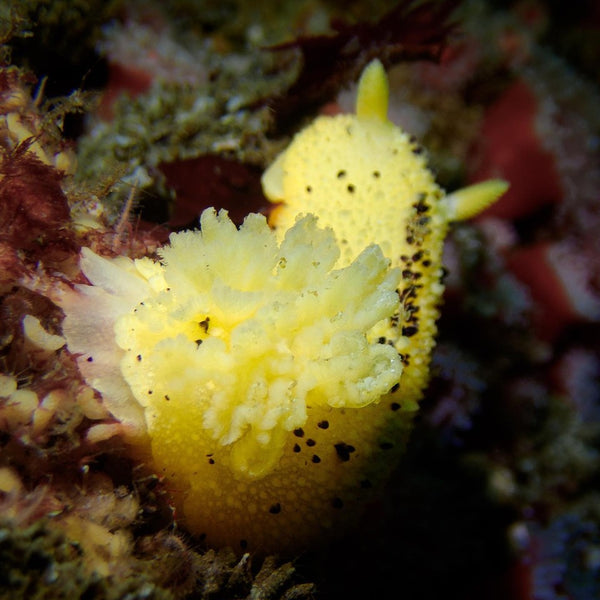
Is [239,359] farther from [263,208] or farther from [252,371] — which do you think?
[263,208]

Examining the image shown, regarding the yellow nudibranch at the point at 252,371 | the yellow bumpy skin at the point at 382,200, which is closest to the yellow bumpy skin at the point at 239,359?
the yellow nudibranch at the point at 252,371

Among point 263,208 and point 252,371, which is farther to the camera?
point 263,208

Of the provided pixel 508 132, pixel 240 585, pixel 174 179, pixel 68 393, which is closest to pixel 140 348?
pixel 68 393

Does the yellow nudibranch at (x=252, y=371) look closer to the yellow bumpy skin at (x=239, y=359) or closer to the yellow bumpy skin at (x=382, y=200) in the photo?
the yellow bumpy skin at (x=239, y=359)

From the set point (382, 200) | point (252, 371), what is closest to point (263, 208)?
point (382, 200)

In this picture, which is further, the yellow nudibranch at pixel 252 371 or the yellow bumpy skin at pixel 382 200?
the yellow bumpy skin at pixel 382 200
